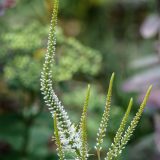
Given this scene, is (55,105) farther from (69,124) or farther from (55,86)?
(55,86)

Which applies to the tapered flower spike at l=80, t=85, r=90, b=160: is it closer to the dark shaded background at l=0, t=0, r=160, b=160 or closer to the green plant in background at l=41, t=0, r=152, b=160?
the green plant in background at l=41, t=0, r=152, b=160

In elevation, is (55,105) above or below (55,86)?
below

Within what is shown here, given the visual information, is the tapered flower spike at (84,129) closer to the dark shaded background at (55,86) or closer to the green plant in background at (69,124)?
the green plant in background at (69,124)

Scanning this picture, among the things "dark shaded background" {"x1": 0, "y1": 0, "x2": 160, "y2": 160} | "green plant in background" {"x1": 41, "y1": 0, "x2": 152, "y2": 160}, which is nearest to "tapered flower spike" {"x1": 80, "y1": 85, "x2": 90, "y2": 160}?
"green plant in background" {"x1": 41, "y1": 0, "x2": 152, "y2": 160}

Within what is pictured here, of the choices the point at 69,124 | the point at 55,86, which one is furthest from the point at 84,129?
the point at 55,86

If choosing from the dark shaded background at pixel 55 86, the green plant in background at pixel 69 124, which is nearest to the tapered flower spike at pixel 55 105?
the green plant in background at pixel 69 124

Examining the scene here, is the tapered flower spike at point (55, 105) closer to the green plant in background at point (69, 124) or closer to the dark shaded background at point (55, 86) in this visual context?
the green plant in background at point (69, 124)

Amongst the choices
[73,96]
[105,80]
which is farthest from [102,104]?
[105,80]

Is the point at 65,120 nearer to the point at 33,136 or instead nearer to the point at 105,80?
the point at 33,136

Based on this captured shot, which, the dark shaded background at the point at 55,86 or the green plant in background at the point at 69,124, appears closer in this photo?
the green plant in background at the point at 69,124
